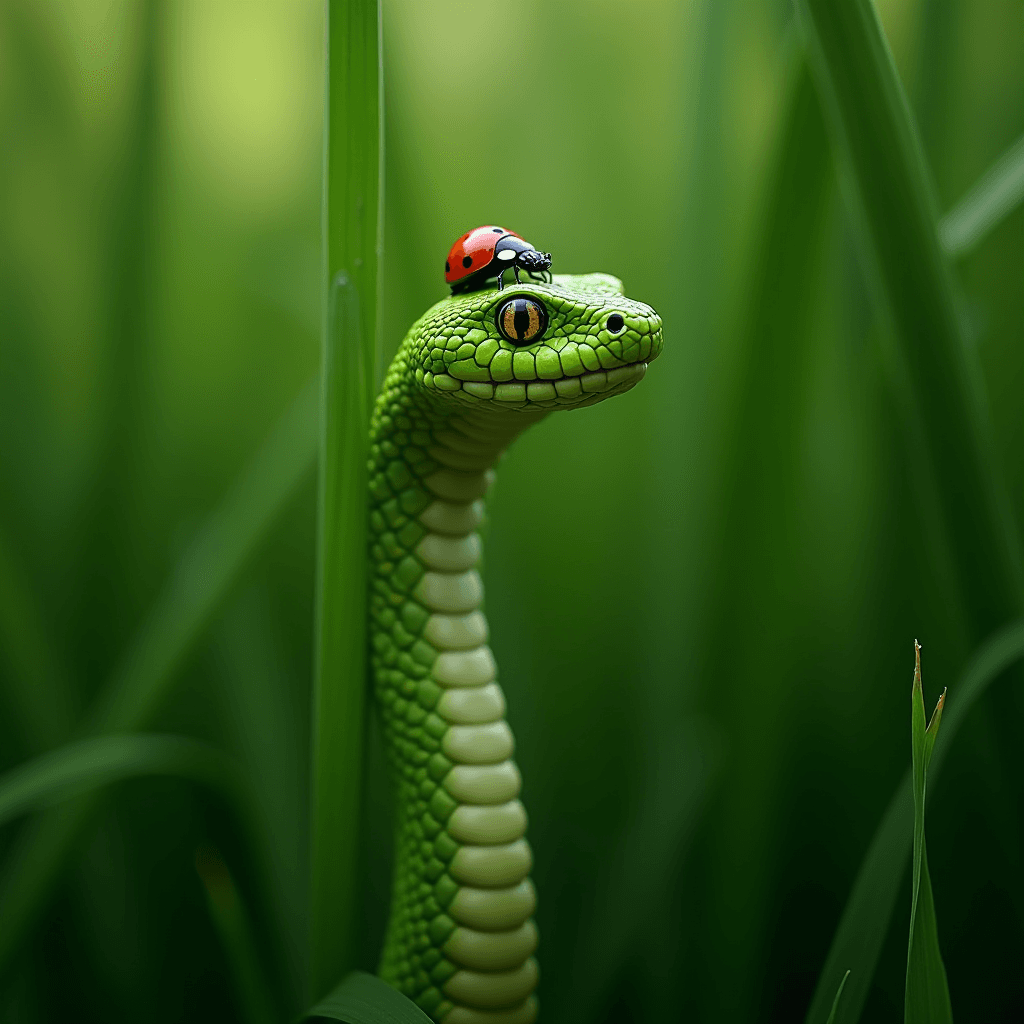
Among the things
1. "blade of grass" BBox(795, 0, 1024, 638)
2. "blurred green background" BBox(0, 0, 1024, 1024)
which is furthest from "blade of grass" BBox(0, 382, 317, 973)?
"blade of grass" BBox(795, 0, 1024, 638)

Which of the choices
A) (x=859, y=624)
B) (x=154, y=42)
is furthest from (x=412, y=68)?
(x=859, y=624)

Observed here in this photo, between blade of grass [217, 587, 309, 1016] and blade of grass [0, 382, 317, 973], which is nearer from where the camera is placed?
blade of grass [0, 382, 317, 973]

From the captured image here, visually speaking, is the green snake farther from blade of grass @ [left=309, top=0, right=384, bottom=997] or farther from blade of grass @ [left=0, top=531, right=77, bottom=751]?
blade of grass @ [left=0, top=531, right=77, bottom=751]

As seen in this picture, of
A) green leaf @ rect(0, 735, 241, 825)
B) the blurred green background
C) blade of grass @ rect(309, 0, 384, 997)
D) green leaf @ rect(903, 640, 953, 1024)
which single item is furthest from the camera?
the blurred green background

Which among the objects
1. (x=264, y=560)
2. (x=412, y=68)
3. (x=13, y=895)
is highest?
(x=412, y=68)

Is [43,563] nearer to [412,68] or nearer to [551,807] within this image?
[551,807]

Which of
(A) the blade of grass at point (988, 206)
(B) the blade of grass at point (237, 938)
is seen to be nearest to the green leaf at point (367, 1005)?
(B) the blade of grass at point (237, 938)

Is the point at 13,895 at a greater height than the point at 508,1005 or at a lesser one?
greater
